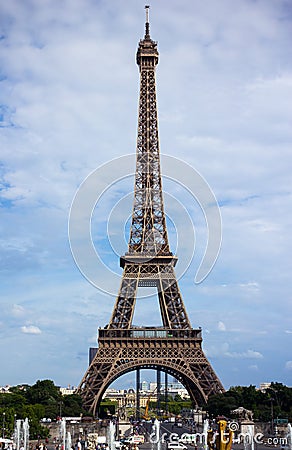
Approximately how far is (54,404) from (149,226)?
25.7 m

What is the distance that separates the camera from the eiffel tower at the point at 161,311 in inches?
2790

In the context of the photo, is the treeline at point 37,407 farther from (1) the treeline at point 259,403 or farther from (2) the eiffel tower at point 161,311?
(1) the treeline at point 259,403

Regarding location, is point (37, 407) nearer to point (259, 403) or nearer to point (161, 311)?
point (161, 311)

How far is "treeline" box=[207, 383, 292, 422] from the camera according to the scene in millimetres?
68412

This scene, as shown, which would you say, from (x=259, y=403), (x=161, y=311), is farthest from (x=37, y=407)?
(x=259, y=403)

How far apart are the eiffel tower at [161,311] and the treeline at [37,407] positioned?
2.68m

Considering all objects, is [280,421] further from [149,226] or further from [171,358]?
[149,226]

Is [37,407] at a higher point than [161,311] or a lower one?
lower

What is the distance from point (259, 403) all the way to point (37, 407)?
3050 centimetres

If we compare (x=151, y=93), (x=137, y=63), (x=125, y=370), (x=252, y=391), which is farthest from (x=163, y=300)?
(x=137, y=63)

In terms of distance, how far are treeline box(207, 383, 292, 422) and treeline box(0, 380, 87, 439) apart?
1531cm

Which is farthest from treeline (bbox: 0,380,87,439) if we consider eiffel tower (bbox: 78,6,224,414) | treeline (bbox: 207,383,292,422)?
treeline (bbox: 207,383,292,422)

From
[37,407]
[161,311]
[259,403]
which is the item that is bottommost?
[37,407]

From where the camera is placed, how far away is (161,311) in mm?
78750
